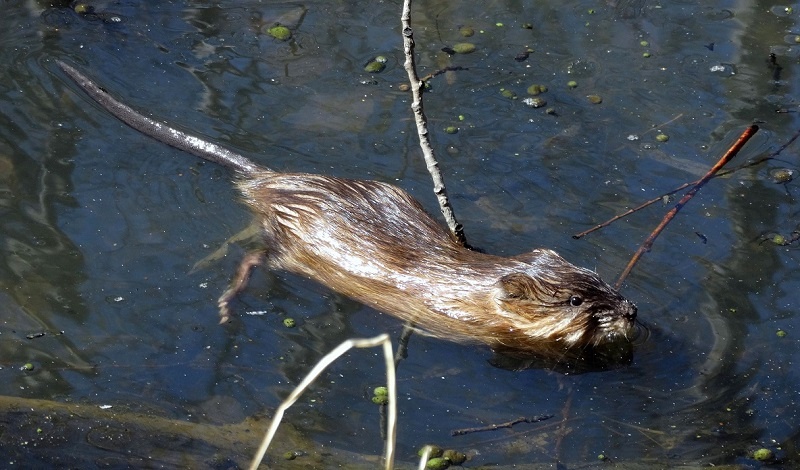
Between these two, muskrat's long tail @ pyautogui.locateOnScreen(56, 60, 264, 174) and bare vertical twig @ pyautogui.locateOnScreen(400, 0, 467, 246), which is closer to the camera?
bare vertical twig @ pyautogui.locateOnScreen(400, 0, 467, 246)

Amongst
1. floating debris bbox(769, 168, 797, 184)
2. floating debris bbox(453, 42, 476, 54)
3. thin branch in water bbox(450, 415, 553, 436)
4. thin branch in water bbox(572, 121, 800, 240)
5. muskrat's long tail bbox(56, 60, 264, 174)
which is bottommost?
thin branch in water bbox(450, 415, 553, 436)

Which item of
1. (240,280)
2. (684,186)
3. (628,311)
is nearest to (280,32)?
(240,280)

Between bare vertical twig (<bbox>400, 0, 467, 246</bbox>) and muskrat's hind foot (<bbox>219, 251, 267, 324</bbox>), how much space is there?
89 cm

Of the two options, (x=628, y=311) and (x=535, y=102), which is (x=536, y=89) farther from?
(x=628, y=311)

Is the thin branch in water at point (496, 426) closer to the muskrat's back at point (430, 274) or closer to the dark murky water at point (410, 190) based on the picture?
the dark murky water at point (410, 190)

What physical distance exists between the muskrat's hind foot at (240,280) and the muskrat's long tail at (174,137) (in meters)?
0.57

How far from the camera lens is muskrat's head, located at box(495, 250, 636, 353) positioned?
4344 mm

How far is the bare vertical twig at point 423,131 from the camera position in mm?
4449

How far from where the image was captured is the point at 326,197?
4723mm

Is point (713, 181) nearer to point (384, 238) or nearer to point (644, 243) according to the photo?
point (644, 243)

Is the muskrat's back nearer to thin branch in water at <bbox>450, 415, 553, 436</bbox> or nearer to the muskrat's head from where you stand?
the muskrat's head

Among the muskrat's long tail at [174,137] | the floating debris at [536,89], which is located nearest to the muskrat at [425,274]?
the muskrat's long tail at [174,137]

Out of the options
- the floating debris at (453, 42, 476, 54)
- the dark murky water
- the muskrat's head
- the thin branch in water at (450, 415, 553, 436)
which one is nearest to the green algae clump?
the dark murky water

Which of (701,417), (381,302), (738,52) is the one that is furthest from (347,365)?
(738,52)
